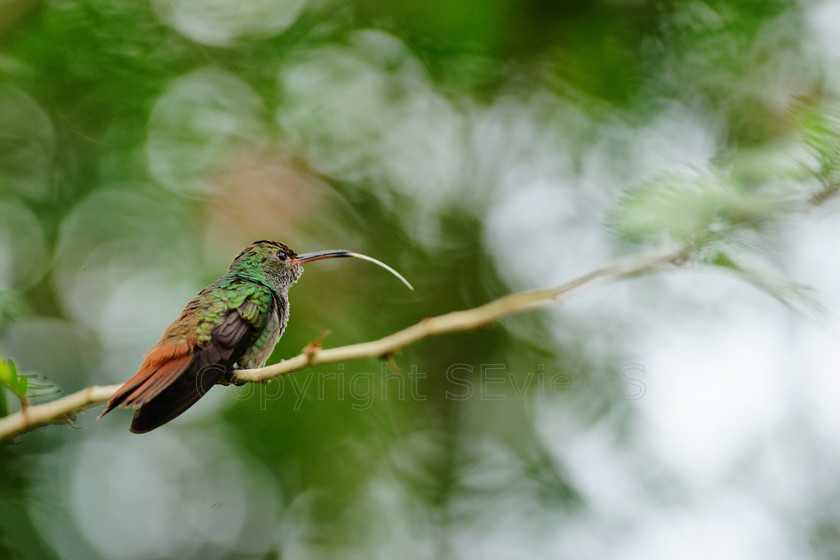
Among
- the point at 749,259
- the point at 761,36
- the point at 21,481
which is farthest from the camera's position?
the point at 761,36

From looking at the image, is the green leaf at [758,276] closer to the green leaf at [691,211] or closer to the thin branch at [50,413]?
the green leaf at [691,211]

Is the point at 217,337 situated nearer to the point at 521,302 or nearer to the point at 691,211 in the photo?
the point at 521,302

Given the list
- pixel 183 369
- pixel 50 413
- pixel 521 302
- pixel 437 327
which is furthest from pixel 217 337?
pixel 521 302

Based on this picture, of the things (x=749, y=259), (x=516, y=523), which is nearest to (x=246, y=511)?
(x=516, y=523)

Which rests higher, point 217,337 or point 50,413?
point 50,413

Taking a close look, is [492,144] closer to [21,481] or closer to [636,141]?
[636,141]
